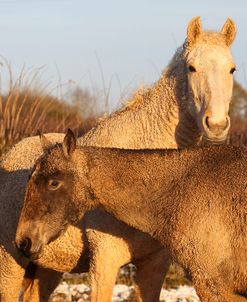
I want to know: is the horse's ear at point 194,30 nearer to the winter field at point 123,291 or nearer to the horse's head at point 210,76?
the horse's head at point 210,76

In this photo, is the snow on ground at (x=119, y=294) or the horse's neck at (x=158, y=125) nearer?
the horse's neck at (x=158, y=125)

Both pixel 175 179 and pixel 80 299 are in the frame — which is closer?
pixel 175 179

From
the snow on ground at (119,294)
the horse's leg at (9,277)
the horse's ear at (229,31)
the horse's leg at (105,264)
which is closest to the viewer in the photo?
the horse's leg at (105,264)

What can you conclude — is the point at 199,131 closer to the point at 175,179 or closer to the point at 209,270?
the point at 175,179

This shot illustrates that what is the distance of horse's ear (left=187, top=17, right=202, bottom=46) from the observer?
8.54 m

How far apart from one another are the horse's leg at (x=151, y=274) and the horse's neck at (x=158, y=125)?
40.6 inches

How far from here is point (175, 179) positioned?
775 cm

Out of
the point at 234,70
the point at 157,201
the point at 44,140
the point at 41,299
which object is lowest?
the point at 41,299

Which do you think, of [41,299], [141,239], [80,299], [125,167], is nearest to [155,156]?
[125,167]

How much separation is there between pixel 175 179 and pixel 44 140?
3.81ft

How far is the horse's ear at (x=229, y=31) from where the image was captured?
28.4 feet

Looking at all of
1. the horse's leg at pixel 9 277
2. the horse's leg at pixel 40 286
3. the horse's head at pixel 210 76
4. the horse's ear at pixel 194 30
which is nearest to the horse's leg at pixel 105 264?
the horse's head at pixel 210 76

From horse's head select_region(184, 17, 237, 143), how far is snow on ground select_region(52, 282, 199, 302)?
11.7 feet

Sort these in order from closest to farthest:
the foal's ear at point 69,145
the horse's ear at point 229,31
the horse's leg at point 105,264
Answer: the foal's ear at point 69,145, the horse's leg at point 105,264, the horse's ear at point 229,31
